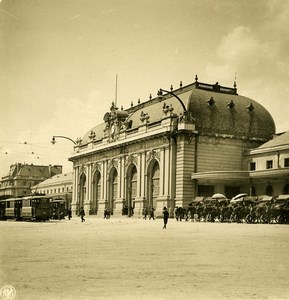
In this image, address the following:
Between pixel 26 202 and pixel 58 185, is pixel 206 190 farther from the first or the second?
pixel 58 185

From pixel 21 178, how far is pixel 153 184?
260 feet

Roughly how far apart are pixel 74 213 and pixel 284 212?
151ft

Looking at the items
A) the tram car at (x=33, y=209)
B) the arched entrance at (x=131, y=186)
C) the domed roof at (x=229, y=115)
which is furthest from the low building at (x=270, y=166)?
the tram car at (x=33, y=209)

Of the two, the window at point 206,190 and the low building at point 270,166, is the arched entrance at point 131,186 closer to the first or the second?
the window at point 206,190

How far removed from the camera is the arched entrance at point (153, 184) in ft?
168

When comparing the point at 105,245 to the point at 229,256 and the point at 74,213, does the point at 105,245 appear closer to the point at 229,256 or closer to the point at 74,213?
the point at 229,256

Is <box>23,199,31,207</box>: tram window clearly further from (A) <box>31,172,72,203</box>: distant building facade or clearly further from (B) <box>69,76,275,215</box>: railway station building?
(A) <box>31,172,72,203</box>: distant building facade

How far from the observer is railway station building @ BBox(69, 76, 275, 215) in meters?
47.0

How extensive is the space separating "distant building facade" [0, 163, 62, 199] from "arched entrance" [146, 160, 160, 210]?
7606cm

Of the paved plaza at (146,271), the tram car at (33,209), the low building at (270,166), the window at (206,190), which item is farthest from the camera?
the window at (206,190)

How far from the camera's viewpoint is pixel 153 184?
5203cm

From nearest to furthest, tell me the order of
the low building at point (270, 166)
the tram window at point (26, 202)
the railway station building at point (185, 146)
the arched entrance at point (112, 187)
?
the tram window at point (26, 202) → the low building at point (270, 166) → the railway station building at point (185, 146) → the arched entrance at point (112, 187)

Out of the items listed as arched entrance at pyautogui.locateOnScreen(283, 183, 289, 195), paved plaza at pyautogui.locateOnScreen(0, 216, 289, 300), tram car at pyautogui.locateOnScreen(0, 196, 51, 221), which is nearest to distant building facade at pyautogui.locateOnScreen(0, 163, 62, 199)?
tram car at pyautogui.locateOnScreen(0, 196, 51, 221)

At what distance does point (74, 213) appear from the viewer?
2835 inches
